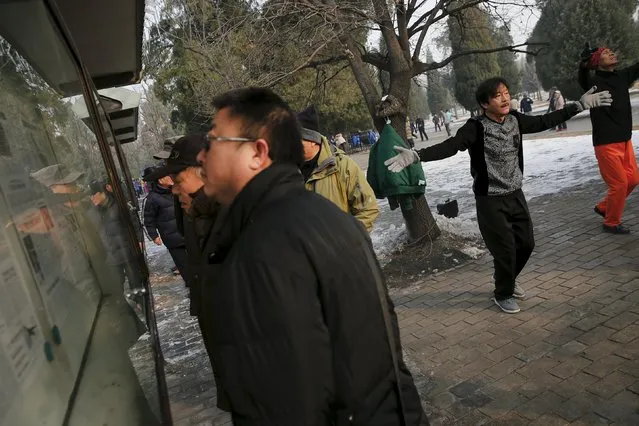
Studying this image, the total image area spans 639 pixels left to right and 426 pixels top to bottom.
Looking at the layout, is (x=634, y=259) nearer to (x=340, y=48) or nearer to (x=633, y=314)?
A: (x=633, y=314)

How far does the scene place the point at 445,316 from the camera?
4.34 metres

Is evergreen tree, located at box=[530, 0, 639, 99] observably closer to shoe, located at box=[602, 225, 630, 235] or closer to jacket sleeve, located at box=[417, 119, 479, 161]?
shoe, located at box=[602, 225, 630, 235]

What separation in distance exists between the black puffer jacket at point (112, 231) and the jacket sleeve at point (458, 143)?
8.26 feet

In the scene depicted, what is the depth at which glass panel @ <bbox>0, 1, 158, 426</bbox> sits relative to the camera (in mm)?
1370

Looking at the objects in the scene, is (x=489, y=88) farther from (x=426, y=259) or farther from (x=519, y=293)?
(x=426, y=259)

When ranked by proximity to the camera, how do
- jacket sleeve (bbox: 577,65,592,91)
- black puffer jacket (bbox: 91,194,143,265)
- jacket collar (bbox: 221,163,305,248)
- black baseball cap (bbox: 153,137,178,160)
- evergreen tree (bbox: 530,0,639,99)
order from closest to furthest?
jacket collar (bbox: 221,163,305,248) → black puffer jacket (bbox: 91,194,143,265) → black baseball cap (bbox: 153,137,178,160) → jacket sleeve (bbox: 577,65,592,91) → evergreen tree (bbox: 530,0,639,99)

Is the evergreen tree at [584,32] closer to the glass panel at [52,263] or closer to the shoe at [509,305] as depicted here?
the shoe at [509,305]

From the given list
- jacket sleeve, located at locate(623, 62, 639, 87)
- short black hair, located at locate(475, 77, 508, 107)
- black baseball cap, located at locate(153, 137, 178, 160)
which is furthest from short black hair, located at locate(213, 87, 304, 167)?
jacket sleeve, located at locate(623, 62, 639, 87)

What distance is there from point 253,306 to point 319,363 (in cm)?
23

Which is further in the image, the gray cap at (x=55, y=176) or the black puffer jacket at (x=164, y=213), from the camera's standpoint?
the black puffer jacket at (x=164, y=213)

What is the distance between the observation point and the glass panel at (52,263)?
137cm

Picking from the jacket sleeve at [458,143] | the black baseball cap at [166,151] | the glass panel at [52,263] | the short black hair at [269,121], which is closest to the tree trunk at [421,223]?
the jacket sleeve at [458,143]

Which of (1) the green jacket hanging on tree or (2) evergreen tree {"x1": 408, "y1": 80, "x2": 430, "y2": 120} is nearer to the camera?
(1) the green jacket hanging on tree

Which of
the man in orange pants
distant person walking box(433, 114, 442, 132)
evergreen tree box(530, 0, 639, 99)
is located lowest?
distant person walking box(433, 114, 442, 132)
